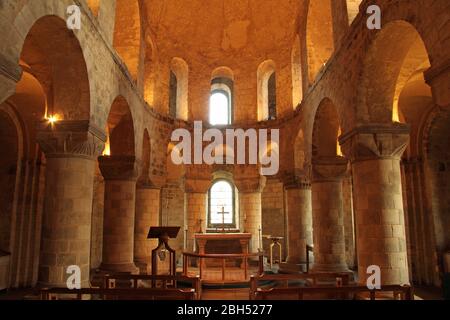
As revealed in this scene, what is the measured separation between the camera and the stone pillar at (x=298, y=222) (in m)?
13.5

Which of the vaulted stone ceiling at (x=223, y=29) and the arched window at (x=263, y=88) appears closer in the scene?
the vaulted stone ceiling at (x=223, y=29)

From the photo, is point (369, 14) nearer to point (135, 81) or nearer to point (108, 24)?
point (108, 24)

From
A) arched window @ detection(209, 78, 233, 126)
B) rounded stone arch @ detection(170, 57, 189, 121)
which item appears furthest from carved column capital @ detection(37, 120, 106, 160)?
arched window @ detection(209, 78, 233, 126)

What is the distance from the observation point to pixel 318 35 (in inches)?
489

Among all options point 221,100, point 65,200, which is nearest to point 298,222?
point 221,100

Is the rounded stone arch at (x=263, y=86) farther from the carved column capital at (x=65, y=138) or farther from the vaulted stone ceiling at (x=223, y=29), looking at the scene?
the carved column capital at (x=65, y=138)

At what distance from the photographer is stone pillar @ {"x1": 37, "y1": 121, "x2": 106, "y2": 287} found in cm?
700

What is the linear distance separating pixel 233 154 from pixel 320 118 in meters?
5.91

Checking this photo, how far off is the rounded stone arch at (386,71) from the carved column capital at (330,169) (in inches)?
128

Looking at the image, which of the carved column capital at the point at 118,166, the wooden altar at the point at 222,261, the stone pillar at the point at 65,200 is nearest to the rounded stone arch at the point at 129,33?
the carved column capital at the point at 118,166

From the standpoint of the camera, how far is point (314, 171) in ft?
36.3

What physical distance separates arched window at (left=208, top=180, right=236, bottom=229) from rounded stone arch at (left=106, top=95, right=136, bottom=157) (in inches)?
355

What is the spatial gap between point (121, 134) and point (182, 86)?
19.6 ft
